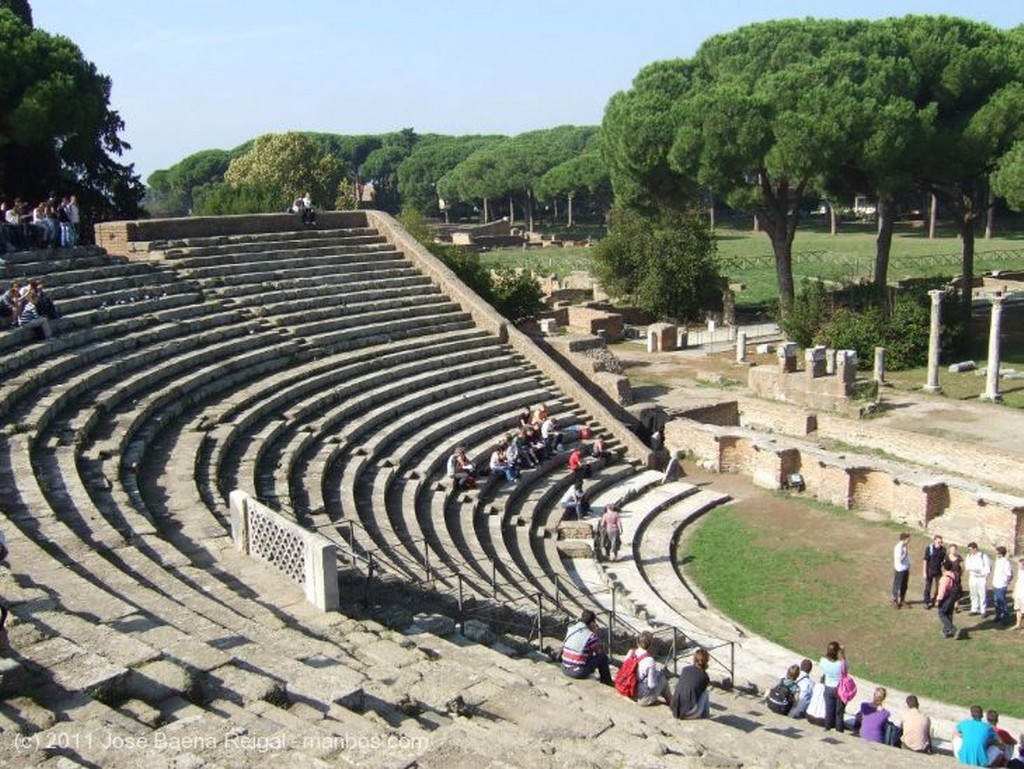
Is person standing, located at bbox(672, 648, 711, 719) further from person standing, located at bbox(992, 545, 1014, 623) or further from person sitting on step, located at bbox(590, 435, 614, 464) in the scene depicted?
person sitting on step, located at bbox(590, 435, 614, 464)

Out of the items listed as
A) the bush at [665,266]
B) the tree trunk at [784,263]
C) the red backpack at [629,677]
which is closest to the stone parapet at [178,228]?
the bush at [665,266]

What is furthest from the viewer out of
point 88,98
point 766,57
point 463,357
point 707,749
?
point 766,57

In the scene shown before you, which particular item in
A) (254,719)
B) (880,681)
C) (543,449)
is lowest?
(880,681)

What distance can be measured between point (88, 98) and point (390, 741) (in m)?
27.3

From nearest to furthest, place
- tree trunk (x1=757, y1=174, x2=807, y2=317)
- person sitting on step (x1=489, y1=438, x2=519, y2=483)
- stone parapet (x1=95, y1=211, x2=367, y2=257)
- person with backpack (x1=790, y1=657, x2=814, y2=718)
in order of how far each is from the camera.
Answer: person with backpack (x1=790, y1=657, x2=814, y2=718)
person sitting on step (x1=489, y1=438, x2=519, y2=483)
stone parapet (x1=95, y1=211, x2=367, y2=257)
tree trunk (x1=757, y1=174, x2=807, y2=317)

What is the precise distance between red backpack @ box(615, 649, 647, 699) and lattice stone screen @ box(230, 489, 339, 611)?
8.61 feet

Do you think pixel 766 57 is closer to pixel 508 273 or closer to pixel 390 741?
pixel 508 273

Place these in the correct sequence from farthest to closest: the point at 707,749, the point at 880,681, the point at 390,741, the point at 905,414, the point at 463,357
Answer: the point at 905,414 < the point at 463,357 < the point at 880,681 < the point at 707,749 < the point at 390,741

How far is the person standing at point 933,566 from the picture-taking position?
46.0 ft

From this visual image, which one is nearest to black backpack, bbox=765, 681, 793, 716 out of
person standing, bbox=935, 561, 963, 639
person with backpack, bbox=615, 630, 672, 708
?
person with backpack, bbox=615, 630, 672, 708

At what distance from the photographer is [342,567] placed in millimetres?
10422

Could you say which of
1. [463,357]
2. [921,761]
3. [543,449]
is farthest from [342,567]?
[463,357]

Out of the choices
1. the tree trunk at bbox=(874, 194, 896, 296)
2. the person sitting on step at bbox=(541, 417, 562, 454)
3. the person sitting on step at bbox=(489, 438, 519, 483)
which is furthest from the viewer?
the tree trunk at bbox=(874, 194, 896, 296)

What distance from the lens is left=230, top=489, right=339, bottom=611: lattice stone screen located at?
9273 millimetres
